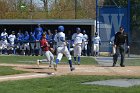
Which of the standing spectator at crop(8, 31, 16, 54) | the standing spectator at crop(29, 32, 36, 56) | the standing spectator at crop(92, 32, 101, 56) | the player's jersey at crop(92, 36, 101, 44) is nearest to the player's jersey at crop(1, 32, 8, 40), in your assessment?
the standing spectator at crop(8, 31, 16, 54)

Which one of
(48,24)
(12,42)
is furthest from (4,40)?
(48,24)

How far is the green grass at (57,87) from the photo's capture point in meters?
11.8

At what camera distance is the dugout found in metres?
35.7

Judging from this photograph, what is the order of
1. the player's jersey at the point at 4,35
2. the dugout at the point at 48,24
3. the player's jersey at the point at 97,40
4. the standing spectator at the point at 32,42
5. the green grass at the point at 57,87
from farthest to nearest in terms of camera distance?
the dugout at the point at 48,24, the player's jersey at the point at 4,35, the standing spectator at the point at 32,42, the player's jersey at the point at 97,40, the green grass at the point at 57,87

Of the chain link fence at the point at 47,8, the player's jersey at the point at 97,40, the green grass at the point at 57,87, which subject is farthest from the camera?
the chain link fence at the point at 47,8

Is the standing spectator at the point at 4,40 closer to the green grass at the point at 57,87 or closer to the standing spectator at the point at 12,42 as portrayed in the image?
the standing spectator at the point at 12,42

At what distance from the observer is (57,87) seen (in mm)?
12648

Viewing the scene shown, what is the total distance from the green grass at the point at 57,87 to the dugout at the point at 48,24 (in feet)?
68.4

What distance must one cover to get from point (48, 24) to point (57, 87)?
24.0 meters

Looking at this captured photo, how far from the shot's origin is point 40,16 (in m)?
46.9

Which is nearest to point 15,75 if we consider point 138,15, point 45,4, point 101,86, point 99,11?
point 101,86

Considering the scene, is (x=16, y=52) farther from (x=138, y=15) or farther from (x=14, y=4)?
(x=14, y=4)

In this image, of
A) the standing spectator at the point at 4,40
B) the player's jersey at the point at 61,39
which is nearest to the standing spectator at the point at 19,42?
the standing spectator at the point at 4,40

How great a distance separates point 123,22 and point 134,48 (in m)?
2.63
